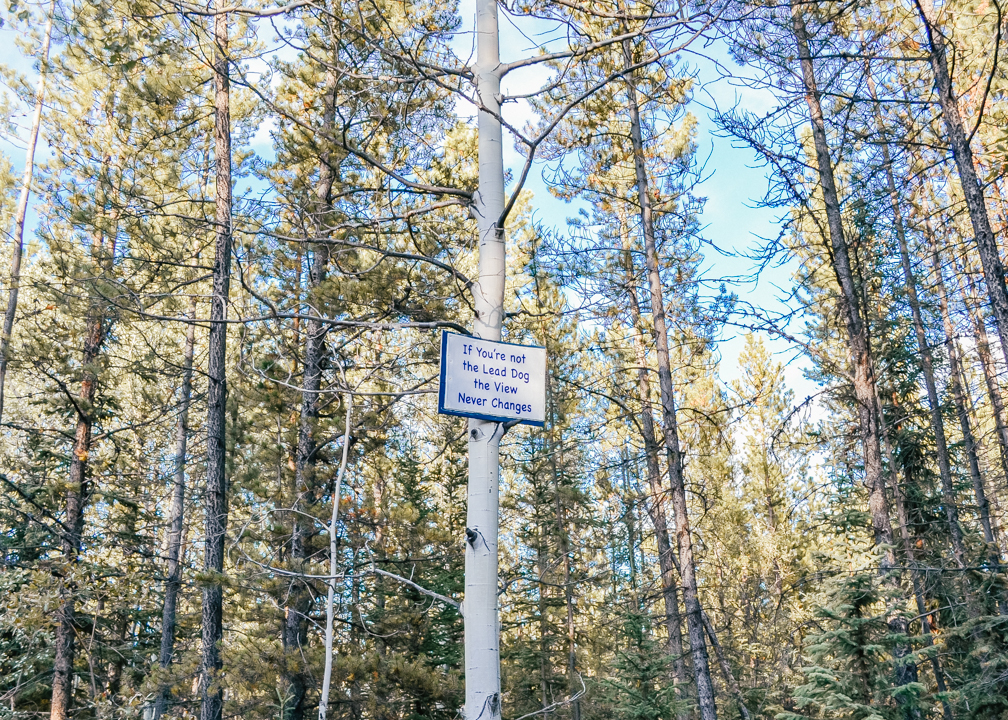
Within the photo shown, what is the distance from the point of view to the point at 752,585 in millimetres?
18031

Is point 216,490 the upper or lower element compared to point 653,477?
lower

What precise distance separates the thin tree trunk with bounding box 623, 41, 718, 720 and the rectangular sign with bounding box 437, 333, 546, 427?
5670mm

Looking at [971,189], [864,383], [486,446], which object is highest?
[971,189]

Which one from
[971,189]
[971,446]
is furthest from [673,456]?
[971,446]

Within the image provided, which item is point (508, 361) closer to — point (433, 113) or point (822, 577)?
point (433, 113)

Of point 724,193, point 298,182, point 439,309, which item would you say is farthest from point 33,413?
point 724,193

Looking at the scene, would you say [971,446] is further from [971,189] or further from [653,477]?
[971,189]

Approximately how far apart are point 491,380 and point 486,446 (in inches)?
12.1

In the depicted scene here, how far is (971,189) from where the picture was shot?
22.2ft

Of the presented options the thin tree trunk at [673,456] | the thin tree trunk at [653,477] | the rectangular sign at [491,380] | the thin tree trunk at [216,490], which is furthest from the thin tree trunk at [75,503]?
the rectangular sign at [491,380]

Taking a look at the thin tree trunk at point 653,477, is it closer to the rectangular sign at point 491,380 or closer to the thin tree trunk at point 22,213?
the rectangular sign at point 491,380

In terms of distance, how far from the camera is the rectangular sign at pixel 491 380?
3061 millimetres

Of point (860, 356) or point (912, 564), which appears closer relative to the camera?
point (860, 356)

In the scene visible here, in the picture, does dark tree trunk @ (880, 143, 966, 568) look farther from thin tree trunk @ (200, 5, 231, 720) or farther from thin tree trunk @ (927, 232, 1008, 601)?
thin tree trunk @ (200, 5, 231, 720)
